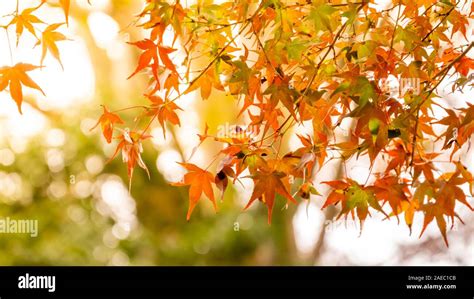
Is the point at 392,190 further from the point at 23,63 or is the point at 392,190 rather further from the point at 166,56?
the point at 23,63

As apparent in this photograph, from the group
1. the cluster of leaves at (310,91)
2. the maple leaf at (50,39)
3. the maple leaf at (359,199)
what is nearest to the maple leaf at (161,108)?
the cluster of leaves at (310,91)

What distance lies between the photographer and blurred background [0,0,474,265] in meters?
3.46

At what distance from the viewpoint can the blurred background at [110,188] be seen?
11.3 ft

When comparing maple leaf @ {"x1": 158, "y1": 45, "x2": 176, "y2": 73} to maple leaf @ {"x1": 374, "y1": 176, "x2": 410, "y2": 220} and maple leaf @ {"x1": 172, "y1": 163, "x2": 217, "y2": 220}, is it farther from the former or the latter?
maple leaf @ {"x1": 374, "y1": 176, "x2": 410, "y2": 220}

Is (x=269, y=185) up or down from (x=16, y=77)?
down

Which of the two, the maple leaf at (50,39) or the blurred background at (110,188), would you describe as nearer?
the maple leaf at (50,39)

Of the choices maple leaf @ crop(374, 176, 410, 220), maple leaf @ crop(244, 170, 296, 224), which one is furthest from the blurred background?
maple leaf @ crop(244, 170, 296, 224)

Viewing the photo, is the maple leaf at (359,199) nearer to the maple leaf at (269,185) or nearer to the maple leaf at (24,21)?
the maple leaf at (269,185)

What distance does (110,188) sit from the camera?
3691 millimetres

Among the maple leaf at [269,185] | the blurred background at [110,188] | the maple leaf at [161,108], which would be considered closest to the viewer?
the maple leaf at [269,185]

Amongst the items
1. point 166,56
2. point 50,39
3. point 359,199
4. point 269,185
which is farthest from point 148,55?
point 359,199
